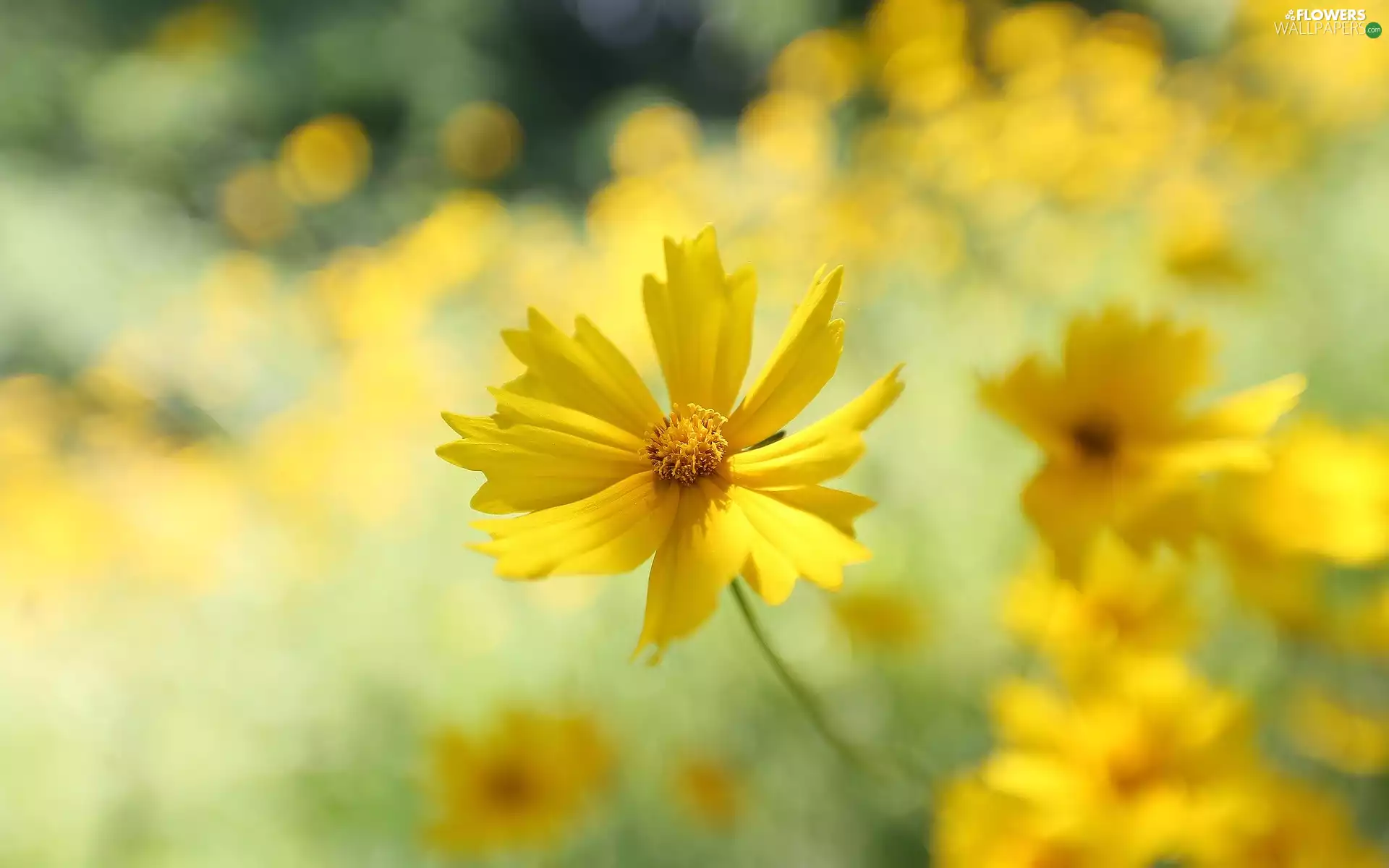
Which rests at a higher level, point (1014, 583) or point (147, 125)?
point (147, 125)

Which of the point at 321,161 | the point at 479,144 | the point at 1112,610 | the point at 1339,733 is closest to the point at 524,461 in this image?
the point at 1112,610

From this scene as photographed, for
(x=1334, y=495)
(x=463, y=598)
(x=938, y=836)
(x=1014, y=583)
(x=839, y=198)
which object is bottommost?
(x=938, y=836)

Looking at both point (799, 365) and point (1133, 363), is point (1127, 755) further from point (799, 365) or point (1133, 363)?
point (799, 365)

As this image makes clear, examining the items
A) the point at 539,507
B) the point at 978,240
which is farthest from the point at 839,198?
the point at 539,507

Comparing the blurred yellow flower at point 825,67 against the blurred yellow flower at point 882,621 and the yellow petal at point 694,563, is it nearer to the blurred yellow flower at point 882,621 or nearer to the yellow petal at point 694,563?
the blurred yellow flower at point 882,621

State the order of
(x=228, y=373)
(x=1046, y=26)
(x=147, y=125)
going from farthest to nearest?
(x=147, y=125), (x=228, y=373), (x=1046, y=26)

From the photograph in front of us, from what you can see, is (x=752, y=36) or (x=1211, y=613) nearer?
(x=1211, y=613)

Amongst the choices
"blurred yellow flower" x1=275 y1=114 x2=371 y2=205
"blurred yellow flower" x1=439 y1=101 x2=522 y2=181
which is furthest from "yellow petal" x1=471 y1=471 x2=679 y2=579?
"blurred yellow flower" x1=439 y1=101 x2=522 y2=181

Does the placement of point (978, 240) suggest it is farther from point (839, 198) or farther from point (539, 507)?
point (539, 507)
